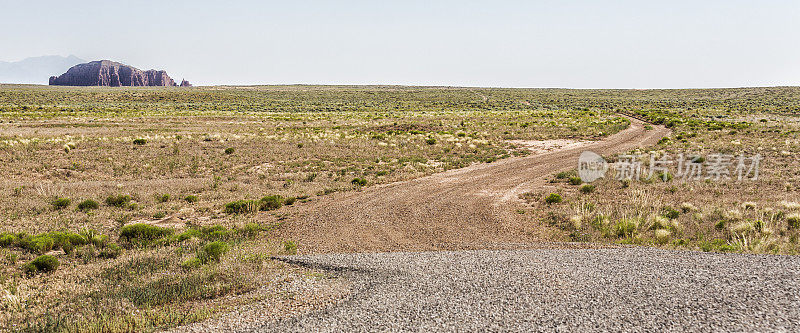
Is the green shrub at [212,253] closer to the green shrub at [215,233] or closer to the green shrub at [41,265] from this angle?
the green shrub at [215,233]

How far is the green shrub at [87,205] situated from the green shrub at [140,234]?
197 inches

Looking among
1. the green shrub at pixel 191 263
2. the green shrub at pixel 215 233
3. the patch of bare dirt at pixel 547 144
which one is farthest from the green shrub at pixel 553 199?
the patch of bare dirt at pixel 547 144

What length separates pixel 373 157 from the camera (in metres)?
30.7

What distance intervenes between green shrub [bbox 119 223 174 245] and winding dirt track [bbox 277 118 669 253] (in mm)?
3912

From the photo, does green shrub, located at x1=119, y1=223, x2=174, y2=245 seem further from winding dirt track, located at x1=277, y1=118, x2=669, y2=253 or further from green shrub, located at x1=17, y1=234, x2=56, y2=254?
winding dirt track, located at x1=277, y1=118, x2=669, y2=253

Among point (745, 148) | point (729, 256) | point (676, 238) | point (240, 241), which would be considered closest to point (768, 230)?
point (676, 238)

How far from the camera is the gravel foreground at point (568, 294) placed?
6.80 meters

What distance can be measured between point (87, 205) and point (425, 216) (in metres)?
13.9

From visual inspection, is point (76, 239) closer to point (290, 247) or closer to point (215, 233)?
point (215, 233)

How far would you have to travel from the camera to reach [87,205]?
1700 cm

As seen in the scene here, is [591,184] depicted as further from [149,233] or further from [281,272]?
[149,233]

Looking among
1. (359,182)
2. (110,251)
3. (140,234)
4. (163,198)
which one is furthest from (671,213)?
(163,198)

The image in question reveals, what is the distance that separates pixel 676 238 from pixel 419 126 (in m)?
36.6

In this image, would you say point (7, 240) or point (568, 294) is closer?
point (568, 294)
